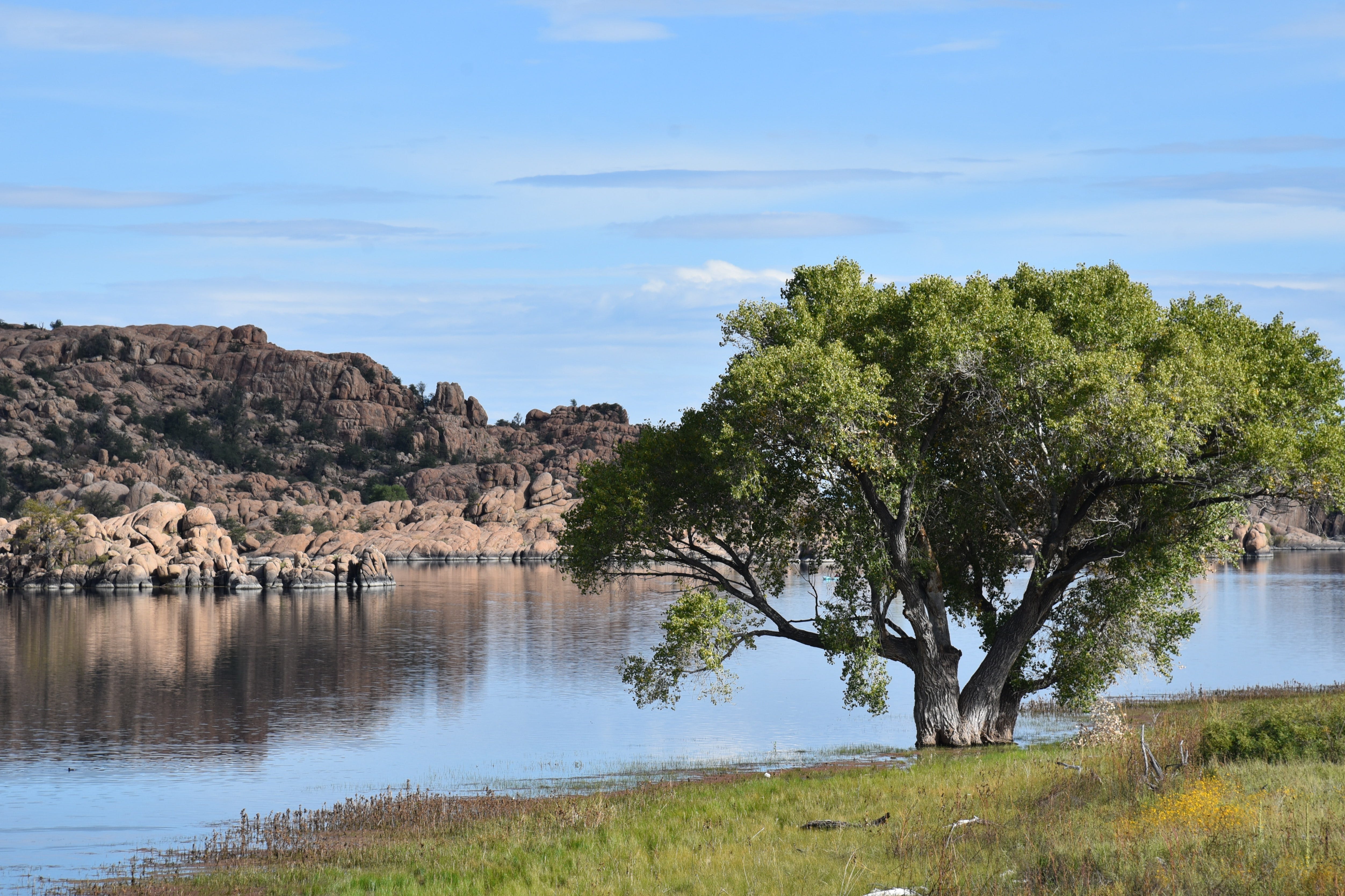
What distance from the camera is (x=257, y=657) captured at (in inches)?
2344

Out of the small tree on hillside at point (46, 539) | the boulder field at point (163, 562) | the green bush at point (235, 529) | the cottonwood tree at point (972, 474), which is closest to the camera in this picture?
the cottonwood tree at point (972, 474)

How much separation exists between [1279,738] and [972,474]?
10.6m

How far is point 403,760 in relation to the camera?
1356 inches

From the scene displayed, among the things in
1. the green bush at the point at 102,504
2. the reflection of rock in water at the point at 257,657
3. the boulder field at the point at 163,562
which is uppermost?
the green bush at the point at 102,504

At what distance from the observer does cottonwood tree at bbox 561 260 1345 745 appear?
24.4 metres

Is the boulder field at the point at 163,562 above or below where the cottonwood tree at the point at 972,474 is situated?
below

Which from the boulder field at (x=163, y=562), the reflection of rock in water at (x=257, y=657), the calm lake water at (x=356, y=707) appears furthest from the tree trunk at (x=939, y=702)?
the boulder field at (x=163, y=562)

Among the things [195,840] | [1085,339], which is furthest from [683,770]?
[1085,339]

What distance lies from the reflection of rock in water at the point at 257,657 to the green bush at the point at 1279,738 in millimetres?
28262

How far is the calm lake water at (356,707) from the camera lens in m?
29.0

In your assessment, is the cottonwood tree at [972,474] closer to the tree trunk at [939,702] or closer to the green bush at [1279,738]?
the tree trunk at [939,702]

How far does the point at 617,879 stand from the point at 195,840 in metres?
11.7

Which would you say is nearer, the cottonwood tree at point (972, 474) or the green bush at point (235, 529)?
the cottonwood tree at point (972, 474)

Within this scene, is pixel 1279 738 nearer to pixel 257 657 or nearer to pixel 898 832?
pixel 898 832
